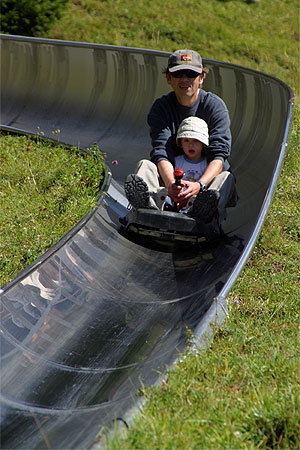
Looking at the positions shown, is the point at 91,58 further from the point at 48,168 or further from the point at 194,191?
the point at 194,191

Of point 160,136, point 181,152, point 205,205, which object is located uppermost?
point 160,136

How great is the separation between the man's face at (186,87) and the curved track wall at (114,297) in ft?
2.73

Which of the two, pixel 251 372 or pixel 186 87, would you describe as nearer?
pixel 251 372

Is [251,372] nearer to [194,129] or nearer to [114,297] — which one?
[114,297]

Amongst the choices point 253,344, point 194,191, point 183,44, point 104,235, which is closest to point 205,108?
point 194,191


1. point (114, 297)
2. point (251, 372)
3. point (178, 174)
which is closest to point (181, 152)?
point (178, 174)

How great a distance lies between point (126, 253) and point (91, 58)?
5128mm

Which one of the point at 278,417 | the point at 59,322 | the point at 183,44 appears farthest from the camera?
the point at 183,44

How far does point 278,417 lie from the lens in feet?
9.11

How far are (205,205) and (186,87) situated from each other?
1.20 m

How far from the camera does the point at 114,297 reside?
4480 millimetres

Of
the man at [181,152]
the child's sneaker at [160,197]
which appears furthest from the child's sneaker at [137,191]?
the child's sneaker at [160,197]

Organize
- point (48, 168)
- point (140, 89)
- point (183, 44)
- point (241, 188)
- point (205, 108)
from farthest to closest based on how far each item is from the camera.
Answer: point (183, 44) < point (140, 89) < point (48, 168) < point (241, 188) < point (205, 108)

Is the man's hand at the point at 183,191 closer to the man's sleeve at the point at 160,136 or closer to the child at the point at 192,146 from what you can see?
the child at the point at 192,146
